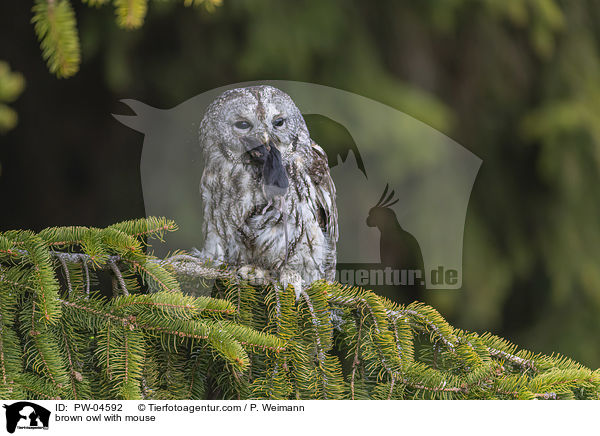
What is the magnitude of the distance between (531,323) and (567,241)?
14.2 inches

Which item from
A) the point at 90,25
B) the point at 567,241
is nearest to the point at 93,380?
the point at 90,25

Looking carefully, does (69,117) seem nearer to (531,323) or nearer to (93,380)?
(93,380)

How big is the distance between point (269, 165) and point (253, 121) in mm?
73

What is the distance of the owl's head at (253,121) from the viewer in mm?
885

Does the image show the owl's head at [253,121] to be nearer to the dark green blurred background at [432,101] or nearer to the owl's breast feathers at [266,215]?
the owl's breast feathers at [266,215]

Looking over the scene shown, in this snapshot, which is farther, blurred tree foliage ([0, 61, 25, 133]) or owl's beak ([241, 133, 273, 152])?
owl's beak ([241, 133, 273, 152])

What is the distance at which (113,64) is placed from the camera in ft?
5.40

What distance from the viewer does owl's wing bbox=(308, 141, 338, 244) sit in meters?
1.06

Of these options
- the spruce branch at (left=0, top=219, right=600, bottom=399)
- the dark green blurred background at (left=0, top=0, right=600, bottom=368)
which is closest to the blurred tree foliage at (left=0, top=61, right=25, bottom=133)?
the spruce branch at (left=0, top=219, right=600, bottom=399)

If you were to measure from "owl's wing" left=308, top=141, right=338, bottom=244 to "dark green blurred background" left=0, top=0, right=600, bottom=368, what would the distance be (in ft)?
1.73

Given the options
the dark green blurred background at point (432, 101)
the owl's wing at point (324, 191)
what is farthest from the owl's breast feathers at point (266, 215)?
the dark green blurred background at point (432, 101)

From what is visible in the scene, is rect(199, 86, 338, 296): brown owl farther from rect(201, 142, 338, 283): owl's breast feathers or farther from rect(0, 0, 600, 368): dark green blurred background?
rect(0, 0, 600, 368): dark green blurred background
